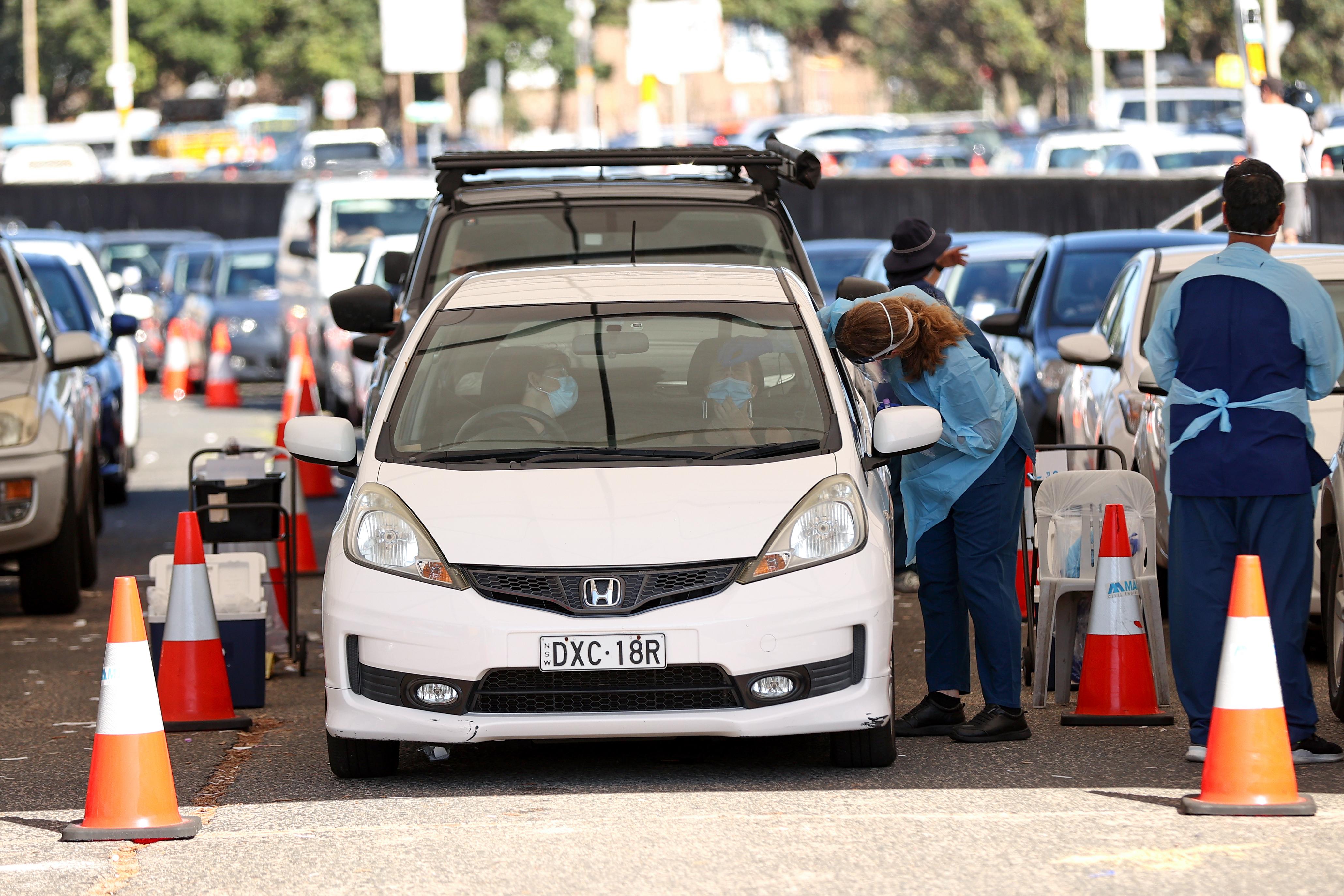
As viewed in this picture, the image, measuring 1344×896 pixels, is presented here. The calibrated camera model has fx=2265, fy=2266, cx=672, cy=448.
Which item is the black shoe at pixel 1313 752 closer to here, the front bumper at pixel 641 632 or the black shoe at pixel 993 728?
the black shoe at pixel 993 728

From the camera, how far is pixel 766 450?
6859mm

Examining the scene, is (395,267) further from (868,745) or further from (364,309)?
(868,745)

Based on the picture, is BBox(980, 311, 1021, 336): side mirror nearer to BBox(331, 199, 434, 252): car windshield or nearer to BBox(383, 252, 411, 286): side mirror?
BBox(383, 252, 411, 286): side mirror

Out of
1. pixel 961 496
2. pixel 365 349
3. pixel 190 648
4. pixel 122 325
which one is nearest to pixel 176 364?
pixel 122 325

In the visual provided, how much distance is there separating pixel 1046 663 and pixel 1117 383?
2.84 metres

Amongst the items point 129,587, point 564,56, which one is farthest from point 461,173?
point 564,56

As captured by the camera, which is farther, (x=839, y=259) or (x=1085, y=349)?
(x=839, y=259)

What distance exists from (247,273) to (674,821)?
20364 mm

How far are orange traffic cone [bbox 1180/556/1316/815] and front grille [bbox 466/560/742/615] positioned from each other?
1.38 metres

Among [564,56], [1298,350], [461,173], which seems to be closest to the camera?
[1298,350]

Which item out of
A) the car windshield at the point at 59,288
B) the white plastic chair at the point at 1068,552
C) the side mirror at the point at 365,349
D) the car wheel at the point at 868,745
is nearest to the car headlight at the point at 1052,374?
the side mirror at the point at 365,349

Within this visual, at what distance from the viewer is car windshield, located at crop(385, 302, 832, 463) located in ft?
22.9

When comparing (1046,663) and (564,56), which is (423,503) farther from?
(564,56)

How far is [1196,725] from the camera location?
22.3ft
